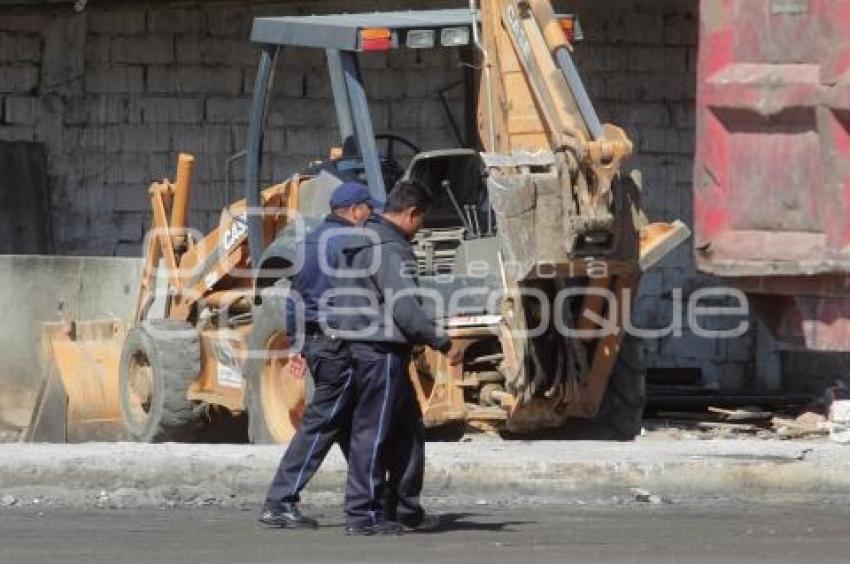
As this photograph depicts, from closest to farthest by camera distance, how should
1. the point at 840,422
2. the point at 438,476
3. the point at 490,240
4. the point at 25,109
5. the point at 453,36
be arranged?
the point at 438,476, the point at 490,240, the point at 453,36, the point at 840,422, the point at 25,109

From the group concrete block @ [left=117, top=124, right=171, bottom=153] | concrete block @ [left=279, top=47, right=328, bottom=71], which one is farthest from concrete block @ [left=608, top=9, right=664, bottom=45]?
concrete block @ [left=117, top=124, right=171, bottom=153]

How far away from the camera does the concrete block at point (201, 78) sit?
58.0 ft

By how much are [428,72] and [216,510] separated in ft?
24.8

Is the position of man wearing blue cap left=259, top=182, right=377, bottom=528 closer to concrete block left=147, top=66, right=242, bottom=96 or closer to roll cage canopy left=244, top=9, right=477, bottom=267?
roll cage canopy left=244, top=9, right=477, bottom=267

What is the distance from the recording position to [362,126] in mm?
12250

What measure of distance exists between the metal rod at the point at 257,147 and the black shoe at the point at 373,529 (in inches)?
156

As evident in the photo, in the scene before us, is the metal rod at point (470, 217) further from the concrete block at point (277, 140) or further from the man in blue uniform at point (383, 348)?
the concrete block at point (277, 140)

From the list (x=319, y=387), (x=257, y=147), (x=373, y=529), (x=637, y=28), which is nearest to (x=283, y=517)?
(x=373, y=529)

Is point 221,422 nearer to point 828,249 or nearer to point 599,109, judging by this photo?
point 599,109

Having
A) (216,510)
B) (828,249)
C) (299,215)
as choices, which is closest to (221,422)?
(299,215)

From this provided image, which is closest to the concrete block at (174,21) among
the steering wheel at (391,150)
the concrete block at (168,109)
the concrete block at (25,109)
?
the concrete block at (168,109)

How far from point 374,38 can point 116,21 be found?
6.13 m

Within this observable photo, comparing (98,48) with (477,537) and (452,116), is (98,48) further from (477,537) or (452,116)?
(477,537)

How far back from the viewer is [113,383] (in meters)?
15.0
